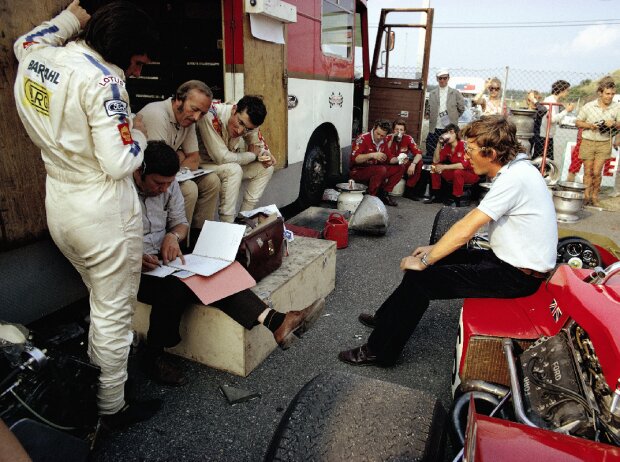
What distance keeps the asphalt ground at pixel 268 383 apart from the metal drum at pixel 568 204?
3.25 meters

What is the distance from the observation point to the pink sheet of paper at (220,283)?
7.84 ft

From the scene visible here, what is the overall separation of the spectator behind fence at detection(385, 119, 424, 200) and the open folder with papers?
4.20 meters

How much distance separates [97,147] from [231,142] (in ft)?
6.93

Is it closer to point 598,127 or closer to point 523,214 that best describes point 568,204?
point 598,127

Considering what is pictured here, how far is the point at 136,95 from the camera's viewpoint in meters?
5.42

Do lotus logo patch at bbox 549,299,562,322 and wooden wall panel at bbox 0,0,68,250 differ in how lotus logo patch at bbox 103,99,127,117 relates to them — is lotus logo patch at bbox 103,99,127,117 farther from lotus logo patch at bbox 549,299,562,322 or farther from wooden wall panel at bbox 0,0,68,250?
lotus logo patch at bbox 549,299,562,322

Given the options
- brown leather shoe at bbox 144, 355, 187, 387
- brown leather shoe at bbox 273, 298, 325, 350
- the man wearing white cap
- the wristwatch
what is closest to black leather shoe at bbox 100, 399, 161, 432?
brown leather shoe at bbox 144, 355, 187, 387

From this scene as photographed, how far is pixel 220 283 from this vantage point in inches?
97.6

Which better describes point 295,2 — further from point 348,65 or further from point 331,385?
point 331,385

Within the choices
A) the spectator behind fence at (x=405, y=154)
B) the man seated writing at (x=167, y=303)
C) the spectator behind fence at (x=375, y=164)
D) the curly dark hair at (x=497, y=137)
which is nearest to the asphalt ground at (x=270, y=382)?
the man seated writing at (x=167, y=303)

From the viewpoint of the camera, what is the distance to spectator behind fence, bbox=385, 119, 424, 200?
6508 millimetres

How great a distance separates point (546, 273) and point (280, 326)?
54.5 inches

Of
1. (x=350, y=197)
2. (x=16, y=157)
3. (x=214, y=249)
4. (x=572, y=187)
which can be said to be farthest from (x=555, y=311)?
(x=572, y=187)

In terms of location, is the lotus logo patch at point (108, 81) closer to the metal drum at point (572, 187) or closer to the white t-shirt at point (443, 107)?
the metal drum at point (572, 187)
